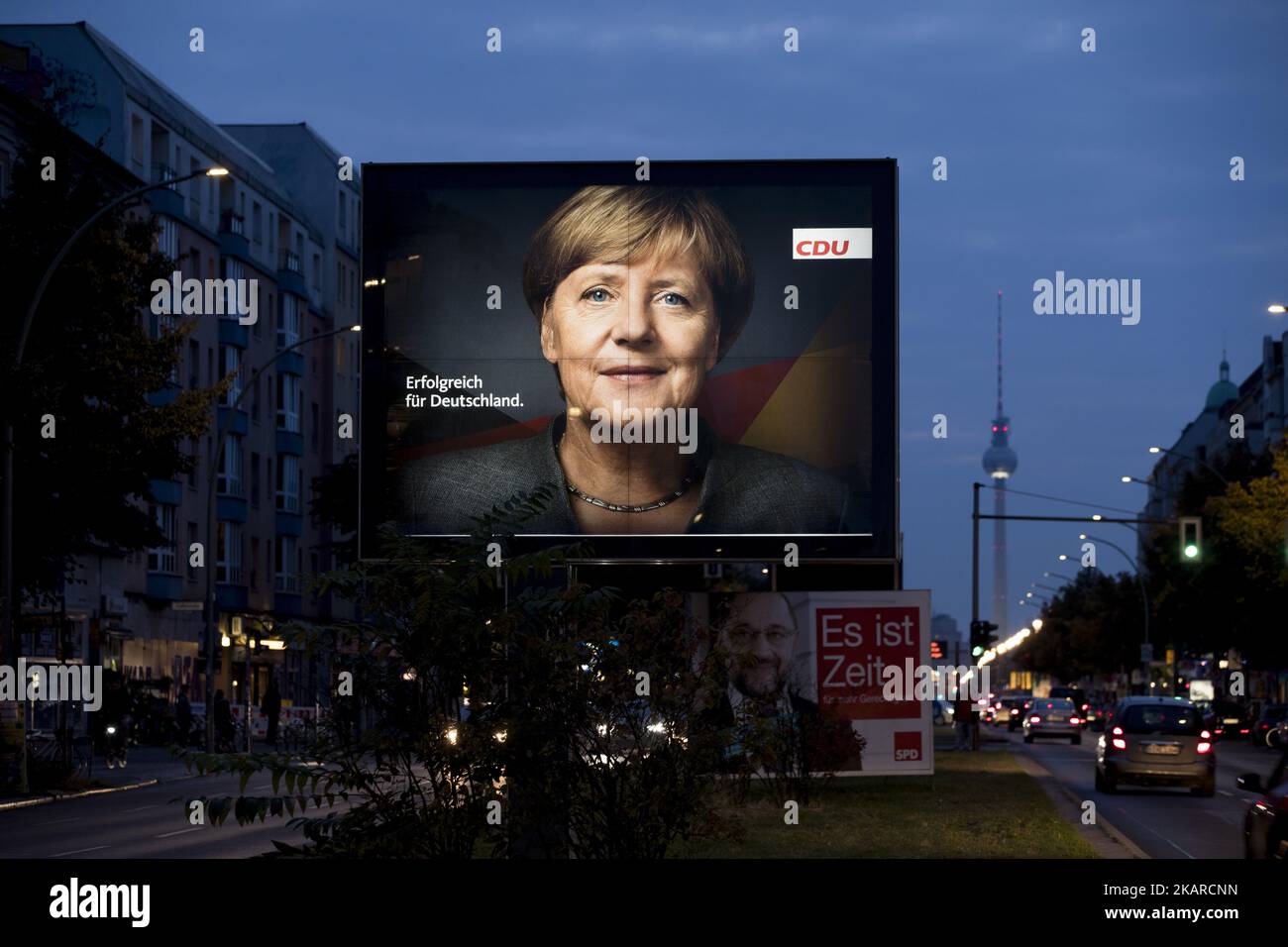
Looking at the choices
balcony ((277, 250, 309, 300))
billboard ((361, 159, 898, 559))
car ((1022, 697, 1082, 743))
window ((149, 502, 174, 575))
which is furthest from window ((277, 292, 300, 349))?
billboard ((361, 159, 898, 559))

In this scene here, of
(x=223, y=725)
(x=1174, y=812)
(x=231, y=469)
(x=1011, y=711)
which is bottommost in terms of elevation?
(x=1011, y=711)

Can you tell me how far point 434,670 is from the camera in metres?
11.2

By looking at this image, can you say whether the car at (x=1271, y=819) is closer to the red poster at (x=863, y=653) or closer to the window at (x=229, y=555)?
the red poster at (x=863, y=653)

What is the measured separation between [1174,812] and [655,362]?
10.3 m

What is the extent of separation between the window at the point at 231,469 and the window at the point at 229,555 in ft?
4.10

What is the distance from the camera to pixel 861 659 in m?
29.6

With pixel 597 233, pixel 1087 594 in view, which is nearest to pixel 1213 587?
pixel 597 233

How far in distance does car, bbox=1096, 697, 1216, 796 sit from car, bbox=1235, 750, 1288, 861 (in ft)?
64.7

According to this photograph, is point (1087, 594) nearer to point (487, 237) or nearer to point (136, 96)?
point (136, 96)

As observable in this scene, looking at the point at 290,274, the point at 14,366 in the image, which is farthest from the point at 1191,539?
the point at 290,274

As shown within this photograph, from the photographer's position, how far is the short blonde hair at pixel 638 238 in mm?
25219

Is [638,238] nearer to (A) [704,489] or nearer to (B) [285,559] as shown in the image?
(A) [704,489]

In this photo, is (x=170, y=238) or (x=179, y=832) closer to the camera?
(x=179, y=832)

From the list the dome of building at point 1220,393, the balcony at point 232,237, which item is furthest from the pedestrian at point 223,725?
the dome of building at point 1220,393
